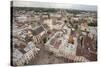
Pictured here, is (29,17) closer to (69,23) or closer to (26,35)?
(26,35)

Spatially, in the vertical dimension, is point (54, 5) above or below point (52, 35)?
above

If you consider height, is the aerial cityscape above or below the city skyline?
below

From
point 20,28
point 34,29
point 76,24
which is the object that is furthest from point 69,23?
point 20,28

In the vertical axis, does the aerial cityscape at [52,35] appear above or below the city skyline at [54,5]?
below

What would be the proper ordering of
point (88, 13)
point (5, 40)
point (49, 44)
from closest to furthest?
point (5, 40)
point (49, 44)
point (88, 13)

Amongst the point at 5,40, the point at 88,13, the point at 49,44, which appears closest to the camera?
the point at 5,40

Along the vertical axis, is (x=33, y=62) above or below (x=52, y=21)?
below

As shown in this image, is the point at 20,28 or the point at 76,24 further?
the point at 76,24

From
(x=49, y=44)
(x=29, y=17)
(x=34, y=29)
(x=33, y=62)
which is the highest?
(x=29, y=17)
